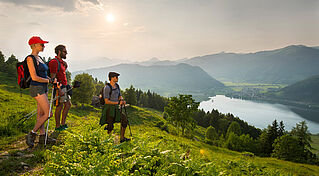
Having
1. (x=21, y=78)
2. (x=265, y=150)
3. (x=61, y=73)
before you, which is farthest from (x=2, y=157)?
(x=265, y=150)

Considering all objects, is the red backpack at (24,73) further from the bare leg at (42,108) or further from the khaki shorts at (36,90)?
the bare leg at (42,108)

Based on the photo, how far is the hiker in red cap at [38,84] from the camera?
5.59 m

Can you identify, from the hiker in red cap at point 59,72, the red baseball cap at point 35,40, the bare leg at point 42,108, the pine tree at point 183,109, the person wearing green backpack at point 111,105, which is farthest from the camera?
the pine tree at point 183,109

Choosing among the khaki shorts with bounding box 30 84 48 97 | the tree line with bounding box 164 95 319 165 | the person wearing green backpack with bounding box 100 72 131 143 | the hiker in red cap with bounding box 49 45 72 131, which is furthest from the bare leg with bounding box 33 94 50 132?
the tree line with bounding box 164 95 319 165

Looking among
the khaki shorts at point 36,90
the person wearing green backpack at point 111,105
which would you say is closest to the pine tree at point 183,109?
the person wearing green backpack at point 111,105

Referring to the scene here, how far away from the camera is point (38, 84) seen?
19.2 feet

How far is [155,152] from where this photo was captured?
423 centimetres

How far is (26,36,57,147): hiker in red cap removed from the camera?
5586 millimetres

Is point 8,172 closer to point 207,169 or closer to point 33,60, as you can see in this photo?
point 33,60

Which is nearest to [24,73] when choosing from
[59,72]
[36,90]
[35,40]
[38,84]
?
[38,84]

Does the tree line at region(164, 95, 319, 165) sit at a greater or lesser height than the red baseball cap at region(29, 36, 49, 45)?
lesser

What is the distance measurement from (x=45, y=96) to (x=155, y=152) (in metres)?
5.25

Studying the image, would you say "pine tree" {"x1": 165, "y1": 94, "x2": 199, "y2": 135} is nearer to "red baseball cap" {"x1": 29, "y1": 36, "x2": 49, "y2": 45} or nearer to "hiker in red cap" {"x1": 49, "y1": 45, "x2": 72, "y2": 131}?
"hiker in red cap" {"x1": 49, "y1": 45, "x2": 72, "y2": 131}

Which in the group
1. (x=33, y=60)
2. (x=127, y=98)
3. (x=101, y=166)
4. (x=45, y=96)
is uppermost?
(x=33, y=60)
